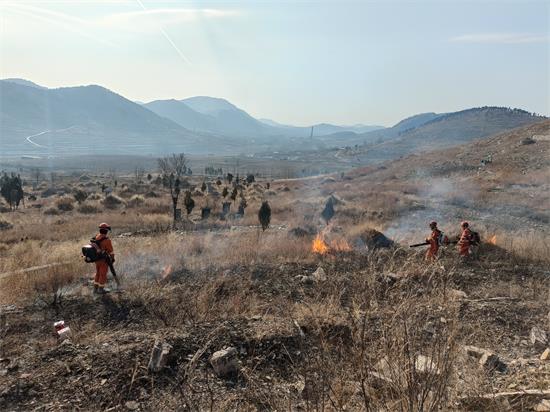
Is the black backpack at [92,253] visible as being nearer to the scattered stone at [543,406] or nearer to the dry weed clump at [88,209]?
the scattered stone at [543,406]

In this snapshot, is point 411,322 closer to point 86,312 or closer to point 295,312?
point 295,312

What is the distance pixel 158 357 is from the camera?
5.29 m

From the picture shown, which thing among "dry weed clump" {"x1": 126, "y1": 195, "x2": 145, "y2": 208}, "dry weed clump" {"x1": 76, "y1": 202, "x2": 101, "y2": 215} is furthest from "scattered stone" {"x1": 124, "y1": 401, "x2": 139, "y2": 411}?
"dry weed clump" {"x1": 126, "y1": 195, "x2": 145, "y2": 208}

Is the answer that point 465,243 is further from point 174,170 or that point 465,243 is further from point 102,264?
point 174,170

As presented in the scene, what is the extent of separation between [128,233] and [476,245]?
13.1m

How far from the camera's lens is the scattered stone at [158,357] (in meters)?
5.24

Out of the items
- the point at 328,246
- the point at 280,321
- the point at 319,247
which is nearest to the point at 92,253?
the point at 280,321

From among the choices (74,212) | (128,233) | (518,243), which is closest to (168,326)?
(518,243)

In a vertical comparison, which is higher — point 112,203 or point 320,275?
point 320,275

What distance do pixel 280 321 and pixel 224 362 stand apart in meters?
1.28

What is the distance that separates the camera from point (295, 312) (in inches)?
271

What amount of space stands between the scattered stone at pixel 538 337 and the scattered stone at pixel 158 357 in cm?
511

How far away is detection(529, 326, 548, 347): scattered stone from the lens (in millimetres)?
6098

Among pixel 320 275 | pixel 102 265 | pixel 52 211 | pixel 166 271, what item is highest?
pixel 102 265
